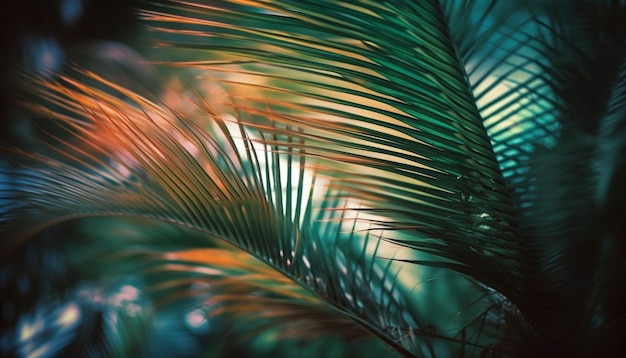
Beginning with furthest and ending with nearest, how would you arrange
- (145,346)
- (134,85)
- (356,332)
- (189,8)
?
(134,85), (145,346), (356,332), (189,8)

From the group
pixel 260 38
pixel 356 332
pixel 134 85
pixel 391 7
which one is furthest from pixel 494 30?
pixel 134 85

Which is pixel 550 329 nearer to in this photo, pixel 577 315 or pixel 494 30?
pixel 577 315

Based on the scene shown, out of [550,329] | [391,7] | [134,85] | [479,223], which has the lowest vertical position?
[550,329]

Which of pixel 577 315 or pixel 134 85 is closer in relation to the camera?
pixel 577 315

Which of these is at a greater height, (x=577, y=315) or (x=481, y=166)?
(x=481, y=166)

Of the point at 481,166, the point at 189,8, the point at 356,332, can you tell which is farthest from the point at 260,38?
the point at 356,332

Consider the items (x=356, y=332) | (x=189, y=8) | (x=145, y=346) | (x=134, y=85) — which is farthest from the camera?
(x=134, y=85)

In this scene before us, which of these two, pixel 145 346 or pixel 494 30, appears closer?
pixel 494 30

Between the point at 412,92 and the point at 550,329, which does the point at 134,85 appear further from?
the point at 550,329

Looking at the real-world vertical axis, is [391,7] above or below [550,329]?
above
